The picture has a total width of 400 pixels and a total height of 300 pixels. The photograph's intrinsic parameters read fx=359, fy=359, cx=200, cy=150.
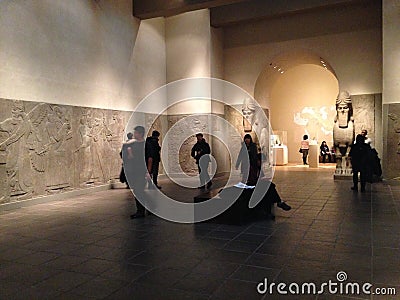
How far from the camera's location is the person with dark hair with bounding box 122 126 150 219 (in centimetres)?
654

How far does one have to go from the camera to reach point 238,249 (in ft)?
15.1

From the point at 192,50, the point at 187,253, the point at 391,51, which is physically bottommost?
the point at 187,253

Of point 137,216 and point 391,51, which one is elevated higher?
point 391,51

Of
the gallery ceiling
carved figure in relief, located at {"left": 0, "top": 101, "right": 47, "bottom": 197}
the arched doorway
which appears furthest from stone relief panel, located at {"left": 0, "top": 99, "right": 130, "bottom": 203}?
the arched doorway

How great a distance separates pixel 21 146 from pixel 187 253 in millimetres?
5359

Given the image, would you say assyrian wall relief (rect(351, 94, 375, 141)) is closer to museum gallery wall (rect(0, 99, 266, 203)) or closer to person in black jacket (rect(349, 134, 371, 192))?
person in black jacket (rect(349, 134, 371, 192))

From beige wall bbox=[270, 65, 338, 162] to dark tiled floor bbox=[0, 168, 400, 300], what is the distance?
13.4m

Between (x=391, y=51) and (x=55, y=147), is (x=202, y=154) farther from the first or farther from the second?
(x=391, y=51)

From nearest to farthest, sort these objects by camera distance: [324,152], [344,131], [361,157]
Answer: [361,157], [344,131], [324,152]

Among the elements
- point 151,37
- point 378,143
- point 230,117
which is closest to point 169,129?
point 230,117

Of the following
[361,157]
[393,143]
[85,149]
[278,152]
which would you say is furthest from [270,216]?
[278,152]

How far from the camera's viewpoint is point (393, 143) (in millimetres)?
10719

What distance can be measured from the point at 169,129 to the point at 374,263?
35.5ft

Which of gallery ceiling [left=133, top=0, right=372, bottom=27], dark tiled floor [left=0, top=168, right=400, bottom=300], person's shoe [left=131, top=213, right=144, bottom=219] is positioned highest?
gallery ceiling [left=133, top=0, right=372, bottom=27]
